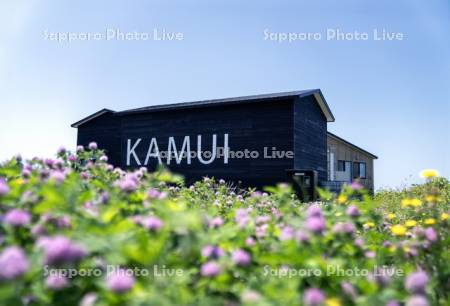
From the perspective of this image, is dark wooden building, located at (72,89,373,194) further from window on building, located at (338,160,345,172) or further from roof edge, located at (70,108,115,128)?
window on building, located at (338,160,345,172)

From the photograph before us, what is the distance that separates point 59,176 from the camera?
1921mm

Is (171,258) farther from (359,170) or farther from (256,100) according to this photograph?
(359,170)

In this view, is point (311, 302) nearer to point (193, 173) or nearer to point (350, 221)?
point (350, 221)

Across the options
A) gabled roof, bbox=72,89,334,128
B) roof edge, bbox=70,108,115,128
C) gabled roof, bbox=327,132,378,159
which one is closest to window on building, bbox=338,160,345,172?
gabled roof, bbox=327,132,378,159

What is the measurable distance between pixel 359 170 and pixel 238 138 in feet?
50.1

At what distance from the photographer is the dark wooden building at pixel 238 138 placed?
40.0 feet

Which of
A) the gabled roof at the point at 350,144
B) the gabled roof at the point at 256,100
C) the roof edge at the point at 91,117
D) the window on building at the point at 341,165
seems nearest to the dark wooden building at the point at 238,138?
the gabled roof at the point at 256,100

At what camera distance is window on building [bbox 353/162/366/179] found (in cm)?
2434

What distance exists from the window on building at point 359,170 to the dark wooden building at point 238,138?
9.79 m

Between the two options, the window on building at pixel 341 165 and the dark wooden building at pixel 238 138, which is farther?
the window on building at pixel 341 165

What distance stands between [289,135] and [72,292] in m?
11.1

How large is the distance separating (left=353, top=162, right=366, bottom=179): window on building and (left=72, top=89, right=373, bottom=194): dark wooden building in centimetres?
979

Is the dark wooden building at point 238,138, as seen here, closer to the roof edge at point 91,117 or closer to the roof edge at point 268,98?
the roof edge at point 268,98

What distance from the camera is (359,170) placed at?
25.2 metres
